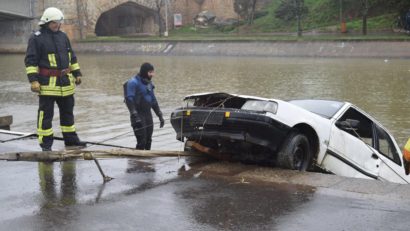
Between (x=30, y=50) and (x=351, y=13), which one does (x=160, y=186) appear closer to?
(x=30, y=50)

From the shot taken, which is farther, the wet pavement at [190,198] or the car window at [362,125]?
the car window at [362,125]

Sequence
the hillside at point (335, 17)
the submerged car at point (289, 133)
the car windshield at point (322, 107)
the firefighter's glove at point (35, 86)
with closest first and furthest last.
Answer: the submerged car at point (289, 133)
the car windshield at point (322, 107)
the firefighter's glove at point (35, 86)
the hillside at point (335, 17)

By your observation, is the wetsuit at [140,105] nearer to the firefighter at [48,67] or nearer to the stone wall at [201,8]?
the firefighter at [48,67]

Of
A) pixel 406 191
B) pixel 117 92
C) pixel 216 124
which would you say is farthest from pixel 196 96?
pixel 117 92

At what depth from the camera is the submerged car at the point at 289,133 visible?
7.59 m

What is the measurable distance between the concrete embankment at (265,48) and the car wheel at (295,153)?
30522mm

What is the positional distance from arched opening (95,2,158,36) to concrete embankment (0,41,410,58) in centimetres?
1411

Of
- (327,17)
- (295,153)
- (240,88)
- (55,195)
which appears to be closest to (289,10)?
(327,17)

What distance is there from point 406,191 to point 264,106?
6.35 ft

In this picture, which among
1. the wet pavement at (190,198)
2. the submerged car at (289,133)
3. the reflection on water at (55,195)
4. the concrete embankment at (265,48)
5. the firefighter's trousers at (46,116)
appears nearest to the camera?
the wet pavement at (190,198)

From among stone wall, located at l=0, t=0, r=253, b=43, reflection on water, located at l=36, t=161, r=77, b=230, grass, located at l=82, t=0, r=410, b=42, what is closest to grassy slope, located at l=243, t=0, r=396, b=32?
grass, located at l=82, t=0, r=410, b=42

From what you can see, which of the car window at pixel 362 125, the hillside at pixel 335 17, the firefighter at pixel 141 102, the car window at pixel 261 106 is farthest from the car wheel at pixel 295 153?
the hillside at pixel 335 17

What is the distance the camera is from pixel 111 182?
7.42 m

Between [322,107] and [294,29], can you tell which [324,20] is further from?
[322,107]
